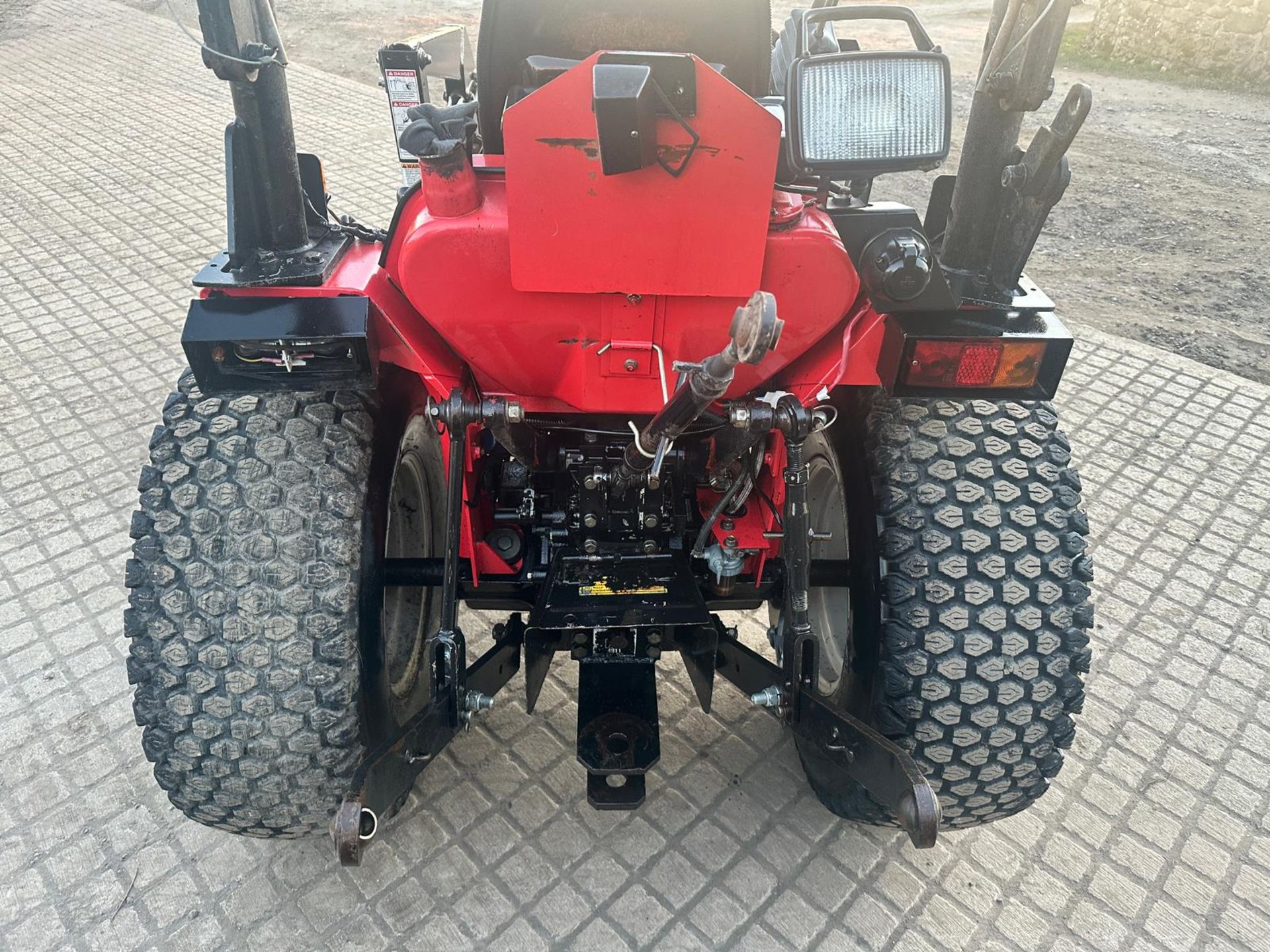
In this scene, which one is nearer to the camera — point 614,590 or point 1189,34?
point 614,590

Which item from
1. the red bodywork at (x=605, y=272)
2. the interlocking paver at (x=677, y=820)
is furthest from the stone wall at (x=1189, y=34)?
the red bodywork at (x=605, y=272)

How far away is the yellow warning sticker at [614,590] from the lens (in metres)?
2.18

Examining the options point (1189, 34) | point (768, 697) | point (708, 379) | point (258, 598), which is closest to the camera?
point (708, 379)

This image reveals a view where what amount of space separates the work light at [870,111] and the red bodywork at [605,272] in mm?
73

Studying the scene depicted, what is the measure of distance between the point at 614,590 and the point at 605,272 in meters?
0.83

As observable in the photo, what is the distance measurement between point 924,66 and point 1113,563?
2.75 metres

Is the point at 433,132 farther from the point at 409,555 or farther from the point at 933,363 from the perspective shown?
the point at 409,555

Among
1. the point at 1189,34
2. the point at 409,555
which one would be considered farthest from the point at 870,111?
the point at 1189,34

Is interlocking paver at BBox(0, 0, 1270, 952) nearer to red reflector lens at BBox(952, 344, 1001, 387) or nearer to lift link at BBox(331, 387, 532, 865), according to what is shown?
lift link at BBox(331, 387, 532, 865)

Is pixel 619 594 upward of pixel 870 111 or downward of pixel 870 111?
A: downward

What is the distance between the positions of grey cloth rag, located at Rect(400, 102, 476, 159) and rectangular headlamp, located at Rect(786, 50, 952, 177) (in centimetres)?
67

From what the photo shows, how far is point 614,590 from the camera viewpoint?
7.20 ft

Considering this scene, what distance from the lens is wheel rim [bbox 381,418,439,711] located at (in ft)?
8.09

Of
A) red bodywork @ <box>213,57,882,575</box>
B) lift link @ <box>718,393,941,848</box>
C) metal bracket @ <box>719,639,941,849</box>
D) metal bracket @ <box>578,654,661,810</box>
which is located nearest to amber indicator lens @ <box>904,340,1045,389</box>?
red bodywork @ <box>213,57,882,575</box>
